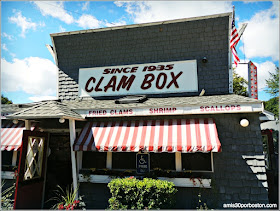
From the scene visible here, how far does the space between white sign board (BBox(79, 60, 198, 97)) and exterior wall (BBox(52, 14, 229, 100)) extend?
9.9 inches

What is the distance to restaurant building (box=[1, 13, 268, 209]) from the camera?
19.1 ft

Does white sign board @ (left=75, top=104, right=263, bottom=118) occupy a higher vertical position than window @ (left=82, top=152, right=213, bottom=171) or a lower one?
higher

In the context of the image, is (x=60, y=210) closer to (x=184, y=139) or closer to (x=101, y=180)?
(x=101, y=180)

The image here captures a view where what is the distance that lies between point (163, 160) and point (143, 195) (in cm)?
166

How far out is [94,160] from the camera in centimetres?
710

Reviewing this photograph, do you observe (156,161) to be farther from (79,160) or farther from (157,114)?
(79,160)

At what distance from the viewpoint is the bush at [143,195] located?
509 cm

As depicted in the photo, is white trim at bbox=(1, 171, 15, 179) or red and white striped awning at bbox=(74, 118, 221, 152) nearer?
red and white striped awning at bbox=(74, 118, 221, 152)

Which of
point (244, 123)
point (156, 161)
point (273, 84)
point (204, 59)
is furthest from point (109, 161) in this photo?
point (273, 84)

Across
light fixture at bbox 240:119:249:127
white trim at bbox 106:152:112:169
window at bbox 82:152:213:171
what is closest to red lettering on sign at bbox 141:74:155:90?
window at bbox 82:152:213:171

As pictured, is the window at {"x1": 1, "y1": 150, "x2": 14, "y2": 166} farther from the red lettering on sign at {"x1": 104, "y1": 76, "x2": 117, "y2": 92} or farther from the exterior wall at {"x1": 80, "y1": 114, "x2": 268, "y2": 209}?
the exterior wall at {"x1": 80, "y1": 114, "x2": 268, "y2": 209}

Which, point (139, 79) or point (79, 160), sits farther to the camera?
point (139, 79)

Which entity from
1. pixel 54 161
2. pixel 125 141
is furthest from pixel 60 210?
pixel 54 161

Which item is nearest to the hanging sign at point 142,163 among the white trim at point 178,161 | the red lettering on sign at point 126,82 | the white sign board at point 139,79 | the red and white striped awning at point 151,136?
the red and white striped awning at point 151,136
